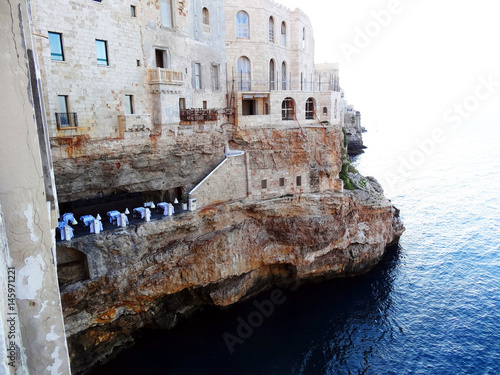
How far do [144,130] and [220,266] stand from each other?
11.2m

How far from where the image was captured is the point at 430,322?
28359 mm

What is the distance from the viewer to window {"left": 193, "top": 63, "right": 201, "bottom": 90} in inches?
1186

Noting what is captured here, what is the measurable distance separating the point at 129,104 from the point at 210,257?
1211cm

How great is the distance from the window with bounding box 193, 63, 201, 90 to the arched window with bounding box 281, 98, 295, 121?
837 cm

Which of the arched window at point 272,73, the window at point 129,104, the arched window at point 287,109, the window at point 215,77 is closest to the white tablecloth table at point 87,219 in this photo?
the window at point 129,104

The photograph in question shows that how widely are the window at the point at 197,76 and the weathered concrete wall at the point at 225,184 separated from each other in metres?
6.22

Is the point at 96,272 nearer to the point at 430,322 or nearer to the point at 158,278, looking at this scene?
the point at 158,278

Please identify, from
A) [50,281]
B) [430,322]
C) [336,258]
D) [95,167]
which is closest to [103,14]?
[95,167]

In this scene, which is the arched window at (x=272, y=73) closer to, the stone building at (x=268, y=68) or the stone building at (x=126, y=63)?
the stone building at (x=268, y=68)

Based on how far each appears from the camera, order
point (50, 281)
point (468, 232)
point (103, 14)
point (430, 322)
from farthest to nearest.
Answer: point (468, 232)
point (430, 322)
point (103, 14)
point (50, 281)

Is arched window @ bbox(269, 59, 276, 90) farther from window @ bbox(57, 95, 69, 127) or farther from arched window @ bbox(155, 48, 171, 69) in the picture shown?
window @ bbox(57, 95, 69, 127)

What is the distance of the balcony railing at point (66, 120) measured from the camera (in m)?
21.9

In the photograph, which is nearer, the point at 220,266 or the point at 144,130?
the point at 144,130

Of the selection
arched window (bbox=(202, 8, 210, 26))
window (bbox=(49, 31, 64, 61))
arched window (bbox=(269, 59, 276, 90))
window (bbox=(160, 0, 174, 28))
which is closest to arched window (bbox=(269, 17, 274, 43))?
arched window (bbox=(269, 59, 276, 90))
